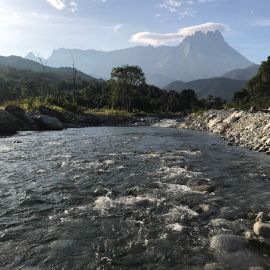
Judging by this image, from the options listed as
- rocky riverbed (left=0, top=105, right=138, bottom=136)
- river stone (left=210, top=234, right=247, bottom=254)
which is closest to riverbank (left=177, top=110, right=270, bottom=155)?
river stone (left=210, top=234, right=247, bottom=254)

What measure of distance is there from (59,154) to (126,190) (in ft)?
36.8

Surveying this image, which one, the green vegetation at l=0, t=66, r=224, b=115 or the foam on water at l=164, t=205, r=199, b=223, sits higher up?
the foam on water at l=164, t=205, r=199, b=223

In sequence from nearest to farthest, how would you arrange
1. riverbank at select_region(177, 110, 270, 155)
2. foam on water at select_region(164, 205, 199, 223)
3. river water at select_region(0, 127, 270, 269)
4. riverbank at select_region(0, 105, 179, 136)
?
river water at select_region(0, 127, 270, 269), foam on water at select_region(164, 205, 199, 223), riverbank at select_region(177, 110, 270, 155), riverbank at select_region(0, 105, 179, 136)

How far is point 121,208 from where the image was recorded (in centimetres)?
1302

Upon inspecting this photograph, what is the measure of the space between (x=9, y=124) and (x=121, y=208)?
33.2 m

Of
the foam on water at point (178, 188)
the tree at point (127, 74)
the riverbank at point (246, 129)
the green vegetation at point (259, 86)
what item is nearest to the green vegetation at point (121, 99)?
the tree at point (127, 74)

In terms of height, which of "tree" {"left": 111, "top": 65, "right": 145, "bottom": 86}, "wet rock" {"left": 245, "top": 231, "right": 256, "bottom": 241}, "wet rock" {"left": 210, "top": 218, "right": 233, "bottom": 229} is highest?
"tree" {"left": 111, "top": 65, "right": 145, "bottom": 86}

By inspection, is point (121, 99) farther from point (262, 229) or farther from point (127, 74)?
point (262, 229)

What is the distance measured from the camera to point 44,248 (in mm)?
9875

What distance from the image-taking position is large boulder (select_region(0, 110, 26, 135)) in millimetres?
41438

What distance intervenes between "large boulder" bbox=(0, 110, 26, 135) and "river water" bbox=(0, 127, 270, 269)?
18.8 metres

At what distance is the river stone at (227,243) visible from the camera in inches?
382

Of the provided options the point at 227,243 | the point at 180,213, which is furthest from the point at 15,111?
the point at 227,243

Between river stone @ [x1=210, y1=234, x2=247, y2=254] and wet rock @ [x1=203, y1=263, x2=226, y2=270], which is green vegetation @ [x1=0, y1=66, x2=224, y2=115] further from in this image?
wet rock @ [x1=203, y1=263, x2=226, y2=270]
